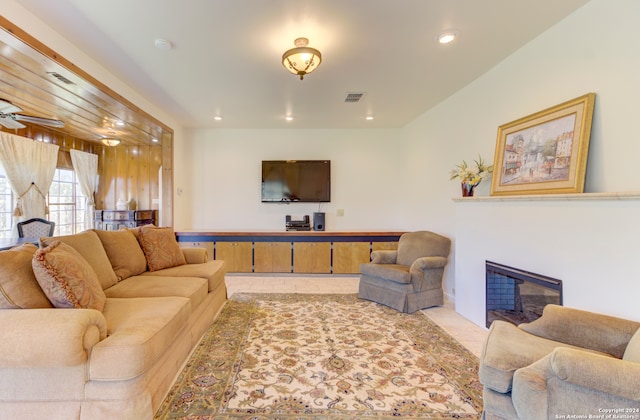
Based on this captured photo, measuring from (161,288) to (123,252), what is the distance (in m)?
0.68

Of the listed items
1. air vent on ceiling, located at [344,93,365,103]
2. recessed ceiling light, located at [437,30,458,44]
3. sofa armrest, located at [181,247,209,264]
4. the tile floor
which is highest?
recessed ceiling light, located at [437,30,458,44]

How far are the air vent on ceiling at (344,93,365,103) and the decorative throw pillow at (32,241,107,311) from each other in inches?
128

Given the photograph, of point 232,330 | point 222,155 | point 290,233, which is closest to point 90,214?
point 222,155

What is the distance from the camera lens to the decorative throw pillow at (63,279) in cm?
154

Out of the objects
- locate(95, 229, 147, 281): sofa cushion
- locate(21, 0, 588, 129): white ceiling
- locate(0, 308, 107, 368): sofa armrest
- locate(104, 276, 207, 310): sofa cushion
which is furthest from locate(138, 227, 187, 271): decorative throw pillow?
locate(21, 0, 588, 129): white ceiling

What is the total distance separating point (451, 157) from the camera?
3643 millimetres

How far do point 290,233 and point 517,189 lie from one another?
3245mm

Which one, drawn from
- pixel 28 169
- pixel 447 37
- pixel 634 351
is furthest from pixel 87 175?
pixel 634 351

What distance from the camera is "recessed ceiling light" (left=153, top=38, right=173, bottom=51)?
2.37 meters

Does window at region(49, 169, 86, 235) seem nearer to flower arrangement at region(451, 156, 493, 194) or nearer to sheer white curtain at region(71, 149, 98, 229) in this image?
sheer white curtain at region(71, 149, 98, 229)

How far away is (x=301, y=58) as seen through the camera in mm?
2254

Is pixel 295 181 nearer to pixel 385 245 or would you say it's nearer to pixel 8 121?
pixel 385 245

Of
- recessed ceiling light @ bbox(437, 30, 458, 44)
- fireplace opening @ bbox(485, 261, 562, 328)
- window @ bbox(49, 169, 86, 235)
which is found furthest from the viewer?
window @ bbox(49, 169, 86, 235)

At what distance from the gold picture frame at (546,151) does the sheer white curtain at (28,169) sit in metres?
7.11
